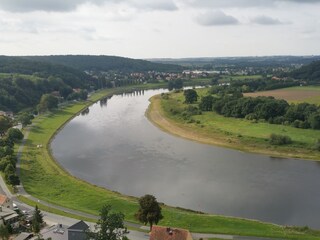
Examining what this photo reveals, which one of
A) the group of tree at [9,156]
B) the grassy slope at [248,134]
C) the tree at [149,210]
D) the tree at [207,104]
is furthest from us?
the tree at [207,104]

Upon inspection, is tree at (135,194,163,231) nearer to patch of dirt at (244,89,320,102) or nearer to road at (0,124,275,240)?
road at (0,124,275,240)

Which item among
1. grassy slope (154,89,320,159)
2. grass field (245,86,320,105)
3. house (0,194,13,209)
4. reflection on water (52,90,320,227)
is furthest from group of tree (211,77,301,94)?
house (0,194,13,209)

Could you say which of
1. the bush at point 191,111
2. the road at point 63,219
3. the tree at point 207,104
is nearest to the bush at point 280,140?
the bush at point 191,111

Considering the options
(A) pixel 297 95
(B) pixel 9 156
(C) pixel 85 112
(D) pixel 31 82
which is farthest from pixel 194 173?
(D) pixel 31 82

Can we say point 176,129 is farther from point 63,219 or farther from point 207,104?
point 63,219

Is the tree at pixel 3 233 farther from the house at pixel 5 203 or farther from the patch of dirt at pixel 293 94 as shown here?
the patch of dirt at pixel 293 94

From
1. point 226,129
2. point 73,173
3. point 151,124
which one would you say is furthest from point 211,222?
point 151,124
